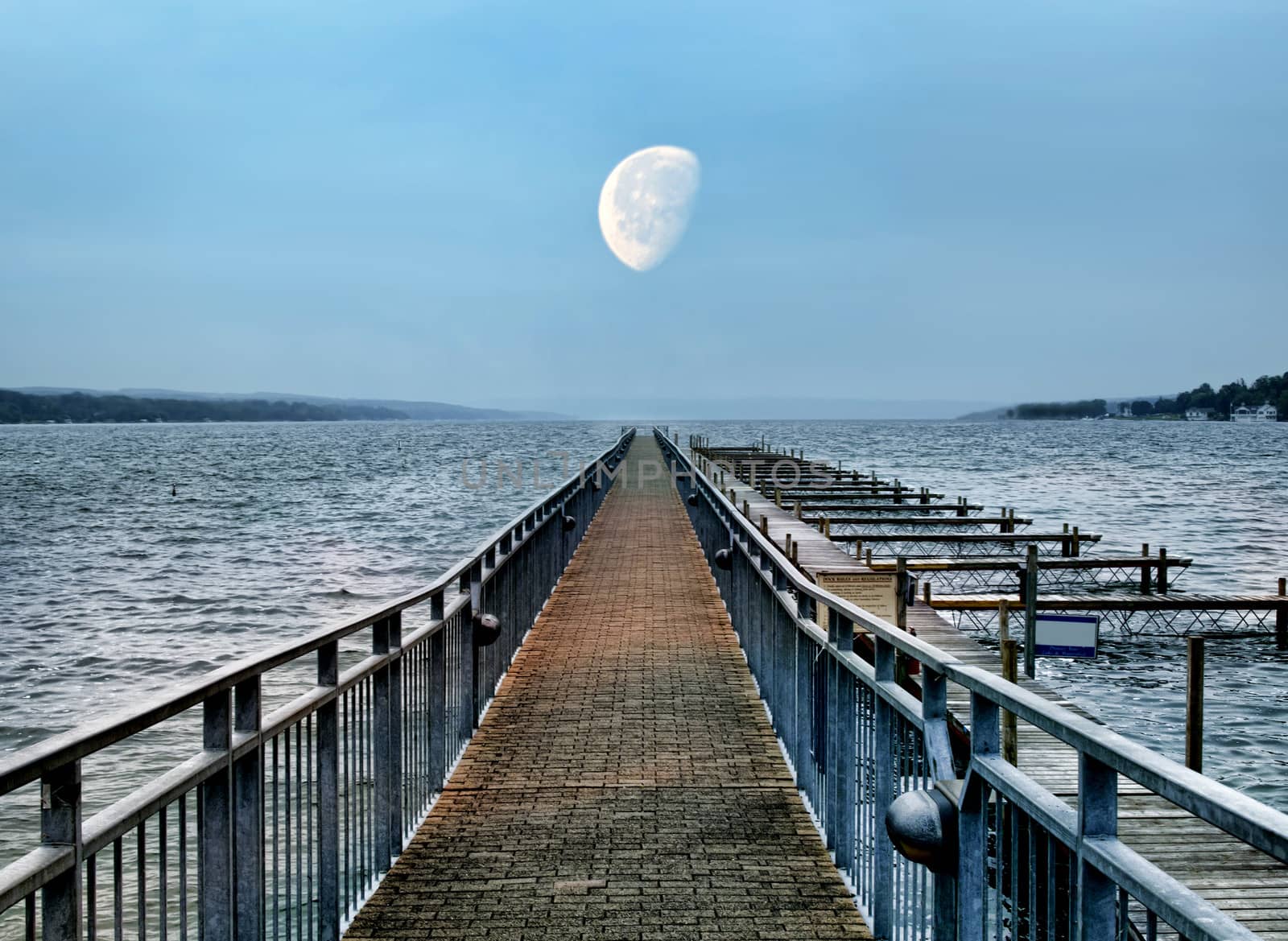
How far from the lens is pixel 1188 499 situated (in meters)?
73.8

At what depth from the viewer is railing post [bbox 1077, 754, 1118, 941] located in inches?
104

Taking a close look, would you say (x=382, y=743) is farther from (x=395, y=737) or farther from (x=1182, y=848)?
(x=1182, y=848)

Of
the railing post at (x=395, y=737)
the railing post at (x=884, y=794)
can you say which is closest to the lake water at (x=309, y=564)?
the railing post at (x=395, y=737)

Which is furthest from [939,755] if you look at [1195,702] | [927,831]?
[1195,702]

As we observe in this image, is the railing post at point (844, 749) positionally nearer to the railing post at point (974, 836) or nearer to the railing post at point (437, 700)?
the railing post at point (974, 836)

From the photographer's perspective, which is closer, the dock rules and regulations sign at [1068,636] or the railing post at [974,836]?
the railing post at [974,836]

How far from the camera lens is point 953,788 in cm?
383

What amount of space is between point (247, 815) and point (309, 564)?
3580 centimetres

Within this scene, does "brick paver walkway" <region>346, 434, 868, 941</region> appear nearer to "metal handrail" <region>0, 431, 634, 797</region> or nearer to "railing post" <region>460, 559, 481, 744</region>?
"railing post" <region>460, 559, 481, 744</region>

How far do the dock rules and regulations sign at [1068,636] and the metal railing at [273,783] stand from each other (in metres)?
6.36

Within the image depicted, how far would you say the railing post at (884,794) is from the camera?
4859 millimetres

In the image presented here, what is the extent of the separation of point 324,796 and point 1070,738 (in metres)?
3.33

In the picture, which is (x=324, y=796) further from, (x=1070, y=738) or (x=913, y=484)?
(x=913, y=484)

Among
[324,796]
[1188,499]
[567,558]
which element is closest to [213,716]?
[324,796]
